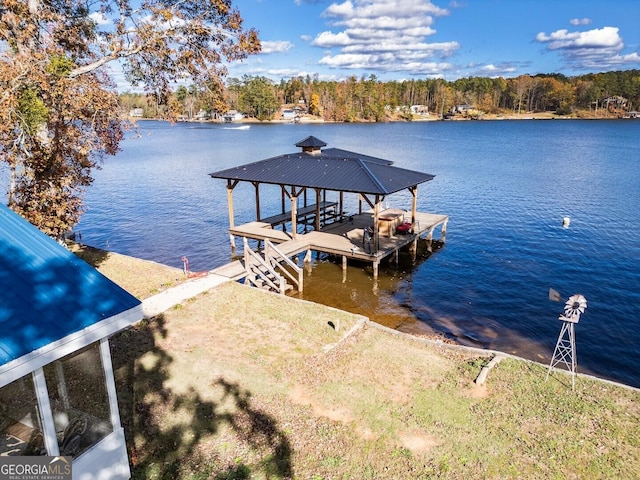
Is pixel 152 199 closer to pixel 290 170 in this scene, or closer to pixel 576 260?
pixel 290 170

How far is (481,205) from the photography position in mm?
35250

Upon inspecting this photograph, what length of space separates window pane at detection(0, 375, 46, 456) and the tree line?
124 metres

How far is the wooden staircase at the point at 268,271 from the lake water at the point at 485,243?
1.27 m

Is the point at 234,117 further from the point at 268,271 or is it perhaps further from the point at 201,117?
→ the point at 268,271

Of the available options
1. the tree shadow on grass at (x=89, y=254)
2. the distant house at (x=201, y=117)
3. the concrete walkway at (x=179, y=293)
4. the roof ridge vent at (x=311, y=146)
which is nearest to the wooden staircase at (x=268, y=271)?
the concrete walkway at (x=179, y=293)

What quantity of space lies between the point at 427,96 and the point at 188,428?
16504 centimetres

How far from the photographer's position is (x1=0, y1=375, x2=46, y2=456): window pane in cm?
647

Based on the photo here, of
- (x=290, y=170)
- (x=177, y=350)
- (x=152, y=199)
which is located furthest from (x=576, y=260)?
(x=152, y=199)

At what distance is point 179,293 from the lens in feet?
51.7

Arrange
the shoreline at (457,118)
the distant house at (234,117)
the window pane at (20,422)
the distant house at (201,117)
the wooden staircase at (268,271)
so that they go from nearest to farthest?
the window pane at (20,422), the wooden staircase at (268,271), the shoreline at (457,118), the distant house at (234,117), the distant house at (201,117)

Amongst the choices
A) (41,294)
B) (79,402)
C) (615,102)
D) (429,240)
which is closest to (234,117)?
(615,102)

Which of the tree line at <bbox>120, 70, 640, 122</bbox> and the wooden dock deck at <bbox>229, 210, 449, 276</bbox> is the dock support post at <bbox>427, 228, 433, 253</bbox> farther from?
the tree line at <bbox>120, 70, 640, 122</bbox>

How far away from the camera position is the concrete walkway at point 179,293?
47.7 ft

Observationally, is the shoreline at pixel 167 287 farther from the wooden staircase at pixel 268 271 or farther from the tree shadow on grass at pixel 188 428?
the tree shadow on grass at pixel 188 428
